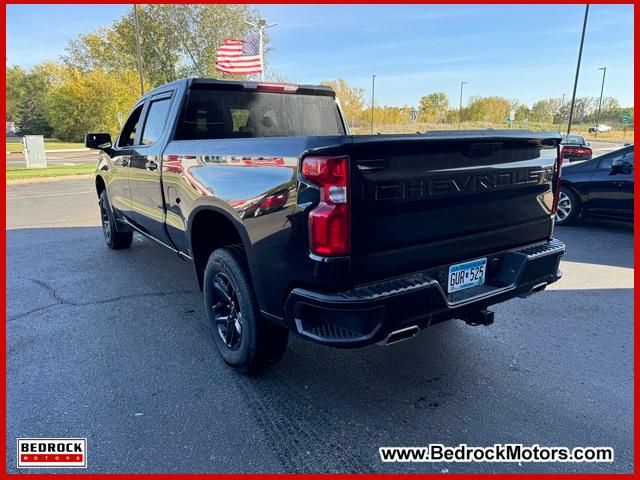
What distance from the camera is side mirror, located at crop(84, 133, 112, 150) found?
5.61 meters

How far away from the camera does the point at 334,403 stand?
2.82m

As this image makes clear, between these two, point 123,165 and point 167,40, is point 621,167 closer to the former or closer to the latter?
point 123,165

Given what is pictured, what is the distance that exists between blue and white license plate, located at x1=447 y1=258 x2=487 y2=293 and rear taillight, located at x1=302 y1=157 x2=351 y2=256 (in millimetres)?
786

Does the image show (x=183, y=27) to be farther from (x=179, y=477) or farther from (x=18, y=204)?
(x=179, y=477)

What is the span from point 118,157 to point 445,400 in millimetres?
4368

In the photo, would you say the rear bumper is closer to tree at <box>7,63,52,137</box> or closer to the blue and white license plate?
the blue and white license plate

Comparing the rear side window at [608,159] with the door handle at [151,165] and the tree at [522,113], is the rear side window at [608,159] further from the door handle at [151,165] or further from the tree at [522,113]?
the tree at [522,113]

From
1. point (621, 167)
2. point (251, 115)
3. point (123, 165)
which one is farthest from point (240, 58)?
point (251, 115)

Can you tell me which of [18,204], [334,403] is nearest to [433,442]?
[334,403]

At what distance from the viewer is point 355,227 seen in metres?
2.23

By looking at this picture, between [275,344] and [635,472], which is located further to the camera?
[275,344]

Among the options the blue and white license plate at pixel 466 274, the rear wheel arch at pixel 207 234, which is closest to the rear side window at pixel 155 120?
the rear wheel arch at pixel 207 234

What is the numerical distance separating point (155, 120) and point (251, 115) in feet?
3.20

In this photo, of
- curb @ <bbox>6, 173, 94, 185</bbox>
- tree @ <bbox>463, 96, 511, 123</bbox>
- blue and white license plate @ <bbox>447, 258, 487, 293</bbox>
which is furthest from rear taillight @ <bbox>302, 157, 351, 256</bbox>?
tree @ <bbox>463, 96, 511, 123</bbox>
